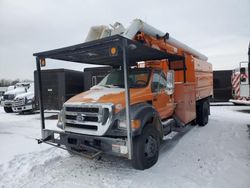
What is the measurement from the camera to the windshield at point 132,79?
192 inches

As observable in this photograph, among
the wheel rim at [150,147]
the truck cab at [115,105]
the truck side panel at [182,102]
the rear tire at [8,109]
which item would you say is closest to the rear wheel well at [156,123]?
the truck cab at [115,105]

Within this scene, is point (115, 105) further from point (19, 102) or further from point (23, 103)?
point (19, 102)

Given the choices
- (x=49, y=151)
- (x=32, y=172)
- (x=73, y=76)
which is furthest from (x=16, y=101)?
(x=32, y=172)

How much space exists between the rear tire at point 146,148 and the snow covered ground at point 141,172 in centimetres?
16

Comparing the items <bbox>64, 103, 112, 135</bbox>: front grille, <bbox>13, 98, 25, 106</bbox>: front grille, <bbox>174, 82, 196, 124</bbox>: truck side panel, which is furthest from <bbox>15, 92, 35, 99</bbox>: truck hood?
<bbox>174, 82, 196, 124</bbox>: truck side panel

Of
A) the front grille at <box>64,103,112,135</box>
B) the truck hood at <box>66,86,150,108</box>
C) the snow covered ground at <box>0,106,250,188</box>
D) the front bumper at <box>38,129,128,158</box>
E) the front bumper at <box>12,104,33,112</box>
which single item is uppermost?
the truck hood at <box>66,86,150,108</box>

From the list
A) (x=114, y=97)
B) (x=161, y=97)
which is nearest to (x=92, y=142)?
(x=114, y=97)

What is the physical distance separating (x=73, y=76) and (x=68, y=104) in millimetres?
11759

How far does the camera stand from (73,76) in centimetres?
1575

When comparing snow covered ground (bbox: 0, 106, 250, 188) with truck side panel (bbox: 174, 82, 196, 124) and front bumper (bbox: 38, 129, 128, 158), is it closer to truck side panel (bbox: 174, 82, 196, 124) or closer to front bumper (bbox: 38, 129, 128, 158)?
front bumper (bbox: 38, 129, 128, 158)

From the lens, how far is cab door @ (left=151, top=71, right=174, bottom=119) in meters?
4.97

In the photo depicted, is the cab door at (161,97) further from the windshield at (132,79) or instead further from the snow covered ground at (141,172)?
the snow covered ground at (141,172)

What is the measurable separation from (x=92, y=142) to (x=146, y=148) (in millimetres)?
980

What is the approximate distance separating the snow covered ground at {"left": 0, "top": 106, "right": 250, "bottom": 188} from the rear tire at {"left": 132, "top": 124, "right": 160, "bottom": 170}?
159 mm
